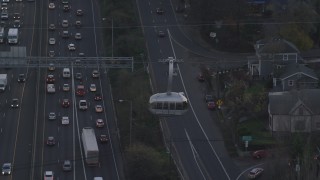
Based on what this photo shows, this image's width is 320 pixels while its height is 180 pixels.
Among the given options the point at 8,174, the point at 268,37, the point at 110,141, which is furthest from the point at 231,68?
the point at 8,174

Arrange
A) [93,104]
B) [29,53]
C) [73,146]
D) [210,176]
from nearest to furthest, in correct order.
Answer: [210,176]
[73,146]
[93,104]
[29,53]

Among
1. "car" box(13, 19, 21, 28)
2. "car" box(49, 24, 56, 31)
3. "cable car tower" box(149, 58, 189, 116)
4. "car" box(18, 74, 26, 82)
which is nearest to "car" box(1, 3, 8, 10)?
"car" box(13, 19, 21, 28)

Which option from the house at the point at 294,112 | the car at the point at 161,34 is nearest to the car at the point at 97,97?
the car at the point at 161,34

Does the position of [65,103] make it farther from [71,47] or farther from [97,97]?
[71,47]

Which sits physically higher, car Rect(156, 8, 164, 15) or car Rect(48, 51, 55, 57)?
car Rect(156, 8, 164, 15)

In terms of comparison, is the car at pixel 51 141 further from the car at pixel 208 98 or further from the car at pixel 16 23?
the car at pixel 16 23

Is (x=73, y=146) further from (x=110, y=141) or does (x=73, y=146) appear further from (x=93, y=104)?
(x=93, y=104)

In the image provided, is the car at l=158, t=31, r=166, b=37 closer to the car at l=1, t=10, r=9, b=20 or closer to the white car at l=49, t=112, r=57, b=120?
the car at l=1, t=10, r=9, b=20
